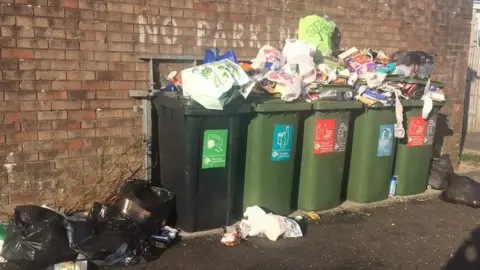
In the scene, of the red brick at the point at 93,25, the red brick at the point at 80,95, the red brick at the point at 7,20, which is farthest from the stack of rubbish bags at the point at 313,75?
the red brick at the point at 7,20

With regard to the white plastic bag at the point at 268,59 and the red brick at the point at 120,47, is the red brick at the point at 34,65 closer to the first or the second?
the red brick at the point at 120,47

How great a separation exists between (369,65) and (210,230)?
2820mm

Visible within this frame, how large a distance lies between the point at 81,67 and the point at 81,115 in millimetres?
475

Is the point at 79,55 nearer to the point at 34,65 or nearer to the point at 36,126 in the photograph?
the point at 34,65

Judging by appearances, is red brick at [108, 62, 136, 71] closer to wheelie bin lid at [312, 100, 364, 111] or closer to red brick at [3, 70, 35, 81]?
red brick at [3, 70, 35, 81]

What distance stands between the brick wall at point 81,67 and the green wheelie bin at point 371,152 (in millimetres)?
1542

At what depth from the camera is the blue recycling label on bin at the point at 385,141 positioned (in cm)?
575

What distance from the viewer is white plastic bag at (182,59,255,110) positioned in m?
4.35

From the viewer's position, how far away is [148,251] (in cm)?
421

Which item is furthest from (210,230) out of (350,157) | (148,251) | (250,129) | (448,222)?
(448,222)

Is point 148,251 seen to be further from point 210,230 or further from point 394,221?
point 394,221

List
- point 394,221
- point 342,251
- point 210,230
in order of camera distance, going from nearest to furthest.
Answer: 1. point 342,251
2. point 210,230
3. point 394,221

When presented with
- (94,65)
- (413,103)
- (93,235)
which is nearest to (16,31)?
(94,65)

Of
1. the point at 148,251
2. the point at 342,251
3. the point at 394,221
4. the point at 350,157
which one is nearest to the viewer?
the point at 148,251
